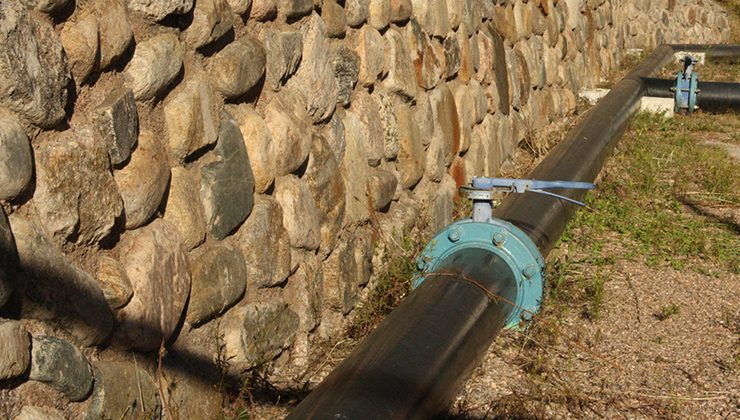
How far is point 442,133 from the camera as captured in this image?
485 cm

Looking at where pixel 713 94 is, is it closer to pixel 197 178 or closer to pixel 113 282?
pixel 197 178

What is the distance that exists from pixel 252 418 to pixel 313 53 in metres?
1.20

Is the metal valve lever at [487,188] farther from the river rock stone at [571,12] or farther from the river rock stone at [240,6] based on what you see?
the river rock stone at [571,12]

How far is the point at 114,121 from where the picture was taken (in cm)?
243

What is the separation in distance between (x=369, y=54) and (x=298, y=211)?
0.82 metres

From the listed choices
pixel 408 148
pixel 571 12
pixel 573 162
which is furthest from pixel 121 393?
pixel 571 12

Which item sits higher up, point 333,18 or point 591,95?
point 333,18

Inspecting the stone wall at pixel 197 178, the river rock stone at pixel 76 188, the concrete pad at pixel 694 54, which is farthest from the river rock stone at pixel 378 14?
the concrete pad at pixel 694 54

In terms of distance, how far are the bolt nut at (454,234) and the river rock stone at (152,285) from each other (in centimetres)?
136

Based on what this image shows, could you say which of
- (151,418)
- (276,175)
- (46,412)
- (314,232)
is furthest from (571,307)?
(46,412)

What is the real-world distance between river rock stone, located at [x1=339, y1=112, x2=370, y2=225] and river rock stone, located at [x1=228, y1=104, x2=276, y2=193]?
586mm

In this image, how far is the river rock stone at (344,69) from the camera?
3736 millimetres

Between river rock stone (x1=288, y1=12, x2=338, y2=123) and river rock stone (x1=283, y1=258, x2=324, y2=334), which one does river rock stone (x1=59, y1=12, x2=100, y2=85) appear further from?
river rock stone (x1=283, y1=258, x2=324, y2=334)

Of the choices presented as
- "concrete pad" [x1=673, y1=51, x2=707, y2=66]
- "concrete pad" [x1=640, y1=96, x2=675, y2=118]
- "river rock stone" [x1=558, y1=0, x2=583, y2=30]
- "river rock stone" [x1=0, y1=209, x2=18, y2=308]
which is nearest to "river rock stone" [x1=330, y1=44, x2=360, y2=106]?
"river rock stone" [x1=0, y1=209, x2=18, y2=308]
